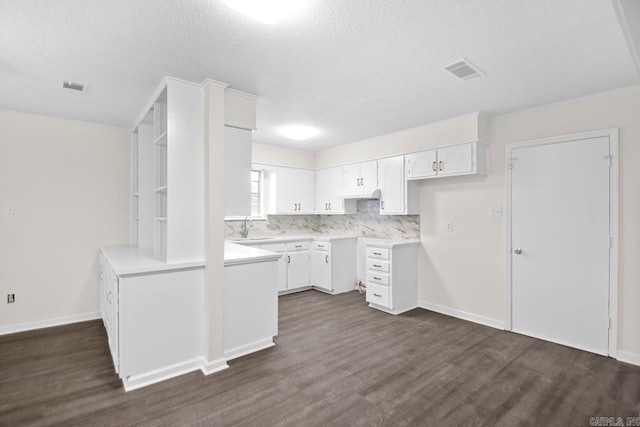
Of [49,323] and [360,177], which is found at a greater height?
[360,177]

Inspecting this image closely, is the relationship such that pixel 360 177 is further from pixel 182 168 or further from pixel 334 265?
pixel 182 168

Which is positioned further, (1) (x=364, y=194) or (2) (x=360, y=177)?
(2) (x=360, y=177)

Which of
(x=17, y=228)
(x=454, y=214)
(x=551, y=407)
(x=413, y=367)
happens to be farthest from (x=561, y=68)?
(x=17, y=228)

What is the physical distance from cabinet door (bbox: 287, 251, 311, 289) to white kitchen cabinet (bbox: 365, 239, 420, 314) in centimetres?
124

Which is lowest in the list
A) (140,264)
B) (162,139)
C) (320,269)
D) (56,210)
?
(320,269)

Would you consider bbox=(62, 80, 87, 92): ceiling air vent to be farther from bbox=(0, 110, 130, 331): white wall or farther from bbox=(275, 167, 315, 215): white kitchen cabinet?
bbox=(275, 167, 315, 215): white kitchen cabinet

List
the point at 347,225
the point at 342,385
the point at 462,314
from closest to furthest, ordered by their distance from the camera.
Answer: the point at 342,385 → the point at 462,314 → the point at 347,225

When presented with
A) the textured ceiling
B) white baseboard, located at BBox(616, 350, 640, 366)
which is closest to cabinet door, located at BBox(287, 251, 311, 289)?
the textured ceiling

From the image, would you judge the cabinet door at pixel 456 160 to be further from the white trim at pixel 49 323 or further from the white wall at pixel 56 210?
the white trim at pixel 49 323

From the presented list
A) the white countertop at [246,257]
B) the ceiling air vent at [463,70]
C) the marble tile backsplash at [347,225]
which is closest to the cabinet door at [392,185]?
the marble tile backsplash at [347,225]

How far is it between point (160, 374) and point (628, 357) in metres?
4.09

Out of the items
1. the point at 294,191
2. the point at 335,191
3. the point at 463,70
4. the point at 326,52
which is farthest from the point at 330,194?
the point at 326,52

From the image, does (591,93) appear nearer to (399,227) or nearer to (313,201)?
(399,227)

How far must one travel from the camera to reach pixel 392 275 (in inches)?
160
